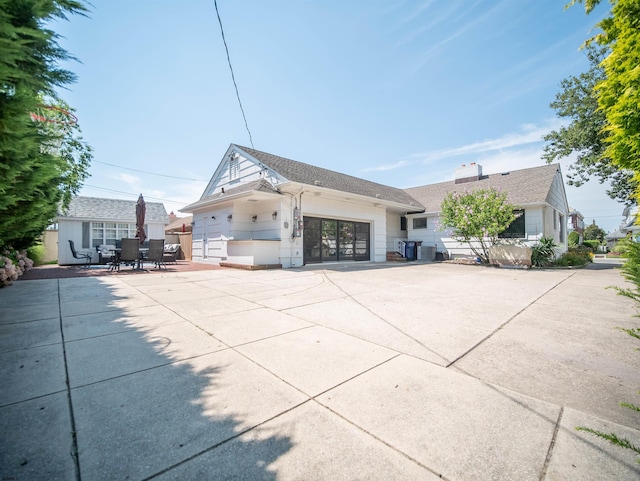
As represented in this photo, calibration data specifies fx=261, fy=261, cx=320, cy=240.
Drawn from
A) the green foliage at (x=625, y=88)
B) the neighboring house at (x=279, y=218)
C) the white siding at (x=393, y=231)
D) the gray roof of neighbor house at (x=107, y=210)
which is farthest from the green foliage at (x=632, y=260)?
the gray roof of neighbor house at (x=107, y=210)

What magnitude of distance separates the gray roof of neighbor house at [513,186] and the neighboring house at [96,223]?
19.3 metres

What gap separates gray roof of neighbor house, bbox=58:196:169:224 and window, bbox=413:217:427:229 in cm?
1813

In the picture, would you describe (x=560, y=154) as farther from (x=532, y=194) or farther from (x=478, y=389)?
(x=478, y=389)

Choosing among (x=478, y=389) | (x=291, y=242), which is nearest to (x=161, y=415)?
(x=478, y=389)

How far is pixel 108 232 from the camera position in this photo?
1728 centimetres

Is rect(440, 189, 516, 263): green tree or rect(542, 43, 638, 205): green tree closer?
rect(440, 189, 516, 263): green tree

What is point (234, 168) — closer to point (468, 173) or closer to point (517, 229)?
point (468, 173)

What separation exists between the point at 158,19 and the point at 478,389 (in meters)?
8.48

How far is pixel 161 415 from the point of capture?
1707 mm

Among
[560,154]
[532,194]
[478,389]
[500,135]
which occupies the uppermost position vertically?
[500,135]

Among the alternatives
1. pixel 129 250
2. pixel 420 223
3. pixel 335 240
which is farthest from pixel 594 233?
pixel 129 250

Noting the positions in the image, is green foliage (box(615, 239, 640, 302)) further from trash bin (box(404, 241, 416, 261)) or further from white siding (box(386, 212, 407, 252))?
white siding (box(386, 212, 407, 252))

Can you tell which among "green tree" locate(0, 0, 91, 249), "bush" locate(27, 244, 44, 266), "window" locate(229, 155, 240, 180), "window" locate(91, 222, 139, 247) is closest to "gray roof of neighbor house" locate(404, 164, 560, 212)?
"window" locate(229, 155, 240, 180)

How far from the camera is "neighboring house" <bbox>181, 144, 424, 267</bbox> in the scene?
35.8 feet
